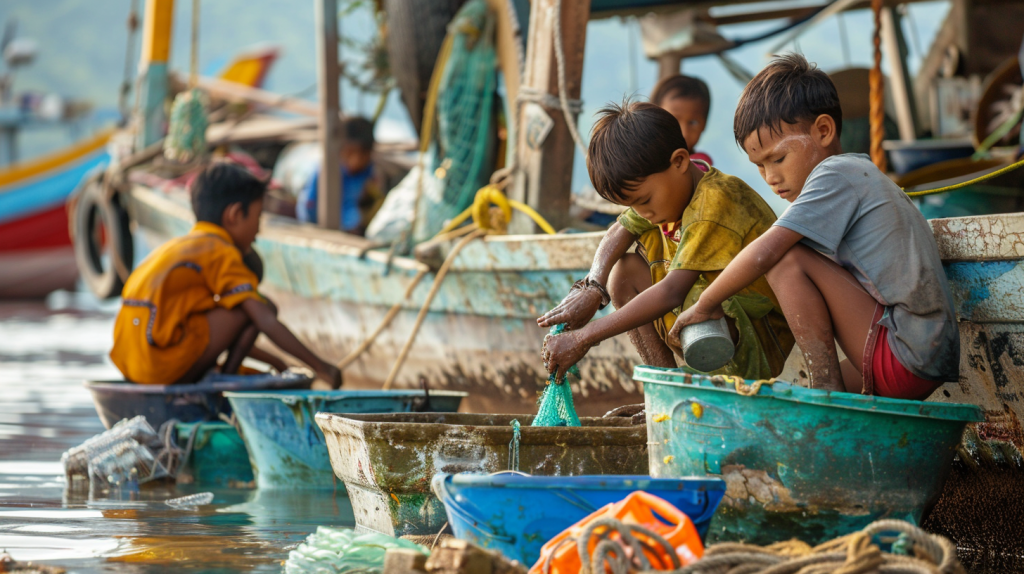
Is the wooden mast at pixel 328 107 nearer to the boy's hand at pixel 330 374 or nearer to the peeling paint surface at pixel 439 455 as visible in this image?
the boy's hand at pixel 330 374

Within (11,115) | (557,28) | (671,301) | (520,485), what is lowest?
(520,485)

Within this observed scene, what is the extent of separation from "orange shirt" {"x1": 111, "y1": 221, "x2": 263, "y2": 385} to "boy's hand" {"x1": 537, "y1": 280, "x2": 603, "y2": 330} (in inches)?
73.0

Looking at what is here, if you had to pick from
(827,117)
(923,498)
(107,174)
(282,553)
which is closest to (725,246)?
(827,117)

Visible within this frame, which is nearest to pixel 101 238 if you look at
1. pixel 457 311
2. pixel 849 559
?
pixel 457 311

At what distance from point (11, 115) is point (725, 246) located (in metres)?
22.2

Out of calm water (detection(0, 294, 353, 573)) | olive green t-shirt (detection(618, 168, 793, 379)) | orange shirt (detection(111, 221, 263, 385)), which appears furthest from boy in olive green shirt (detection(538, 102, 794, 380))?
orange shirt (detection(111, 221, 263, 385))

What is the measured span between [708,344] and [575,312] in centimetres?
42

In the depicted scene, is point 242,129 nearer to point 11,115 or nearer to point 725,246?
point 725,246

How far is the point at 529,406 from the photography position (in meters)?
4.17

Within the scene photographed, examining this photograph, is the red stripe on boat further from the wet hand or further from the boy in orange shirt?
the wet hand

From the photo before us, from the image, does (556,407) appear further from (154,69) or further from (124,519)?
(154,69)

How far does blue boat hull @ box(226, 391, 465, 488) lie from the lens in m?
3.33

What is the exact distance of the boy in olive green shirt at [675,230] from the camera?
242cm

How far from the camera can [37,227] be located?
18109 mm
